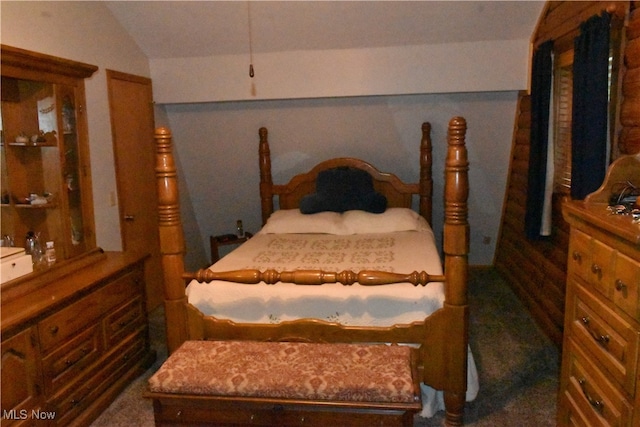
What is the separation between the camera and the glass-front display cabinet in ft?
8.52

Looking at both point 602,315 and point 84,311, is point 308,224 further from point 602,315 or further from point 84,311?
point 602,315

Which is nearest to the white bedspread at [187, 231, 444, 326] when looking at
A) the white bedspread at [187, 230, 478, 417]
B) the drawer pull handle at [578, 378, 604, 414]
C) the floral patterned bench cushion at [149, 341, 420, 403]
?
the white bedspread at [187, 230, 478, 417]

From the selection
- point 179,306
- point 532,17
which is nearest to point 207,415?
point 179,306

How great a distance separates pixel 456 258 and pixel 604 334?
684 mm

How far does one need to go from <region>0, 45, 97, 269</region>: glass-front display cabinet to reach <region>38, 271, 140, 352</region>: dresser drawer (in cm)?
38

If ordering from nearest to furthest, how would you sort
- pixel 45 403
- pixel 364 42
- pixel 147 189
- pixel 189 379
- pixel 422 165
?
pixel 189 379, pixel 45 403, pixel 364 42, pixel 147 189, pixel 422 165

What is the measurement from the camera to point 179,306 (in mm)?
2564

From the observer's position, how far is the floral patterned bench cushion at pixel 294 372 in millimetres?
1921

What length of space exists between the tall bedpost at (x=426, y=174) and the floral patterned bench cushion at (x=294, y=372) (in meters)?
2.39

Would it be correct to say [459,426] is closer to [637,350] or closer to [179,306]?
[637,350]

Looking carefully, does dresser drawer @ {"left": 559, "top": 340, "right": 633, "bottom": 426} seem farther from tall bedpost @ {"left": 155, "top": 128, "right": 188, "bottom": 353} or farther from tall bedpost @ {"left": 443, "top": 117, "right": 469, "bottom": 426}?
tall bedpost @ {"left": 155, "top": 128, "right": 188, "bottom": 353}

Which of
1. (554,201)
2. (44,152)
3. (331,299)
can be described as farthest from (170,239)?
(554,201)

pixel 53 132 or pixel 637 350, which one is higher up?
pixel 53 132

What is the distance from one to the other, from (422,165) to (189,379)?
9.67 feet
